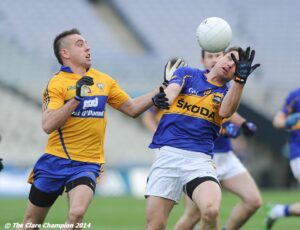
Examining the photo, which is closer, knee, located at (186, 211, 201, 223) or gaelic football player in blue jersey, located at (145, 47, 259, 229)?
gaelic football player in blue jersey, located at (145, 47, 259, 229)

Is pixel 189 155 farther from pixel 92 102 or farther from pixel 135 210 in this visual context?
pixel 135 210

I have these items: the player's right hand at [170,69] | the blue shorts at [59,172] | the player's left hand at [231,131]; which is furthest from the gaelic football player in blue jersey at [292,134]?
the blue shorts at [59,172]

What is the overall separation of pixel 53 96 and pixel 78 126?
0.39 meters

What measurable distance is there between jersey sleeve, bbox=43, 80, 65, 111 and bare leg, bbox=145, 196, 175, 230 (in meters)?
1.24

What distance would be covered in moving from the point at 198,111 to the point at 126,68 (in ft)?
56.0

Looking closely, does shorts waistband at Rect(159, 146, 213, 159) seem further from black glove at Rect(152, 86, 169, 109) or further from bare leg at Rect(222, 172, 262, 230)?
bare leg at Rect(222, 172, 262, 230)

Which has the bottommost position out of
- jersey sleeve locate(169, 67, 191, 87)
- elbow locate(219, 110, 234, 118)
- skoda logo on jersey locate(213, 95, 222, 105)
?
elbow locate(219, 110, 234, 118)

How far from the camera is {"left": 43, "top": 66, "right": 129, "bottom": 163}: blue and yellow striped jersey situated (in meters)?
8.01

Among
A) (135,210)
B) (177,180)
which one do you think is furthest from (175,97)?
(135,210)

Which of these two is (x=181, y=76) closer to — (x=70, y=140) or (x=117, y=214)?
(x=70, y=140)

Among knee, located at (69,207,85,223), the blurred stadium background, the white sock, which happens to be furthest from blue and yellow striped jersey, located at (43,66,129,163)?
the blurred stadium background

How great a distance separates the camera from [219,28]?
8.02 m

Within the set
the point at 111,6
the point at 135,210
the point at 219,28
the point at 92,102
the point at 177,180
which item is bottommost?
the point at 135,210

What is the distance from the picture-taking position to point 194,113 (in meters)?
7.96
